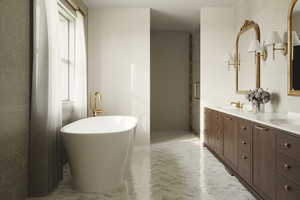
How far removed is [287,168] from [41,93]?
233cm

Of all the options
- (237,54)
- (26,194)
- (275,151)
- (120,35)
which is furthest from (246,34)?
(26,194)

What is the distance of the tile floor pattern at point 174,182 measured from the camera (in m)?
2.45

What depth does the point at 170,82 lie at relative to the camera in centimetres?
685

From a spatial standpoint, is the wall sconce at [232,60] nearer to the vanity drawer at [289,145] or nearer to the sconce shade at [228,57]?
the sconce shade at [228,57]

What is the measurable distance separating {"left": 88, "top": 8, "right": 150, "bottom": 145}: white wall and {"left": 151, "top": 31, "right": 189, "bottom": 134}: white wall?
2023 mm

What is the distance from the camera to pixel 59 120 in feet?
9.57

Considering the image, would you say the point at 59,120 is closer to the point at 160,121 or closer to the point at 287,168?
the point at 287,168

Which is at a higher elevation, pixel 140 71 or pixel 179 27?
pixel 179 27

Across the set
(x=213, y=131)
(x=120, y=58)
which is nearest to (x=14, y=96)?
(x=120, y=58)

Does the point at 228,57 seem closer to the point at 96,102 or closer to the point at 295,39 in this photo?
the point at 295,39

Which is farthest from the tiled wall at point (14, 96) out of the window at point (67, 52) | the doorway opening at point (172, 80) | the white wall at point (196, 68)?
the doorway opening at point (172, 80)

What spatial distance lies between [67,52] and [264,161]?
3314mm

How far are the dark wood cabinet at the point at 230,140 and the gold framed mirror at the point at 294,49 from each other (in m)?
0.73

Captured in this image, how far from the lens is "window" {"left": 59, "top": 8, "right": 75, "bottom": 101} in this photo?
389 centimetres
